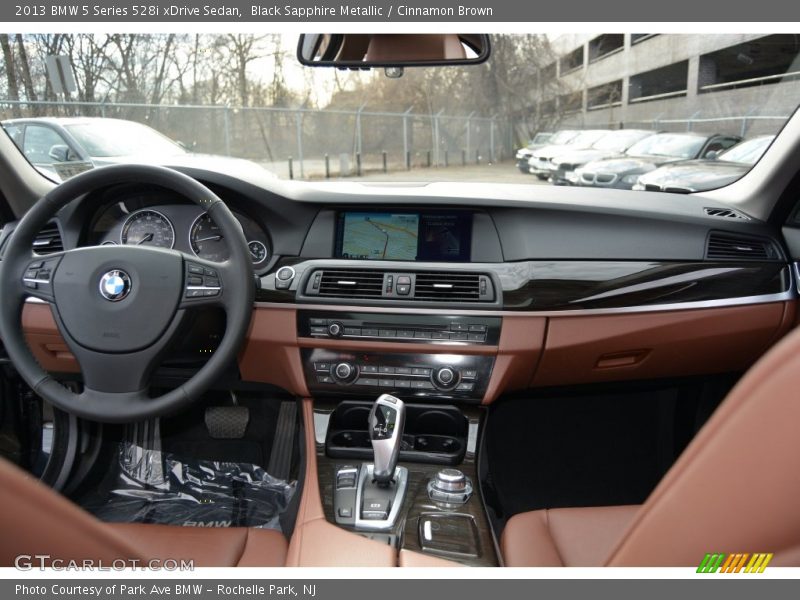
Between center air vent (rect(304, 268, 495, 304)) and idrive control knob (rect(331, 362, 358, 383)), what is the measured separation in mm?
247

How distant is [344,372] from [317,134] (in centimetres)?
96

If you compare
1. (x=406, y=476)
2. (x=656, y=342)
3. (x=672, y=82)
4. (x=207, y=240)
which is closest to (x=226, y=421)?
(x=207, y=240)

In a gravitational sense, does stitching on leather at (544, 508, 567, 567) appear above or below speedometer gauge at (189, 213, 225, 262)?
below

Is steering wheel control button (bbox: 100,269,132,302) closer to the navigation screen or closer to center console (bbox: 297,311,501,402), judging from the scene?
center console (bbox: 297,311,501,402)

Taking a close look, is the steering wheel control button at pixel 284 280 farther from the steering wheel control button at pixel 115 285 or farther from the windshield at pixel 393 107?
the steering wheel control button at pixel 115 285

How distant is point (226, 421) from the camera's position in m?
2.80

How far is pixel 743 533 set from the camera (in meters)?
0.89

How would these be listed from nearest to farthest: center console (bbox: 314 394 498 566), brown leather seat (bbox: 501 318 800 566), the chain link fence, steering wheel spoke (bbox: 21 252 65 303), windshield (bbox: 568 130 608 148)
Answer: brown leather seat (bbox: 501 318 800 566)
center console (bbox: 314 394 498 566)
steering wheel spoke (bbox: 21 252 65 303)
the chain link fence
windshield (bbox: 568 130 608 148)

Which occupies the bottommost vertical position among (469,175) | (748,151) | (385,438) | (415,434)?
(415,434)

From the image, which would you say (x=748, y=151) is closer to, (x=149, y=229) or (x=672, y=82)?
(x=672, y=82)

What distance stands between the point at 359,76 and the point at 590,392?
1515 millimetres

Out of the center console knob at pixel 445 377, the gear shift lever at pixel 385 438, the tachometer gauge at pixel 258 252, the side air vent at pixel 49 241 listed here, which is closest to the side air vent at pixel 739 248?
the center console knob at pixel 445 377

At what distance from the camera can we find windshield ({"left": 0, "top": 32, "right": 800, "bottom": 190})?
2.47 m

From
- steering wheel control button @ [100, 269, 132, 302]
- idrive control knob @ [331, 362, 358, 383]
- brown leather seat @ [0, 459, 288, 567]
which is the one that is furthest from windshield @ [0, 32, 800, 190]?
brown leather seat @ [0, 459, 288, 567]
